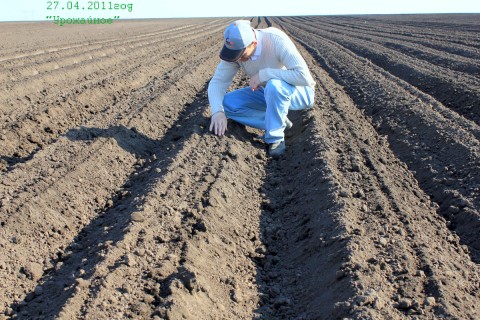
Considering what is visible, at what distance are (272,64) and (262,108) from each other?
0.90m

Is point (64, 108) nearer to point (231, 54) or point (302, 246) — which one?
point (231, 54)

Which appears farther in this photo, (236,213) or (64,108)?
(64,108)

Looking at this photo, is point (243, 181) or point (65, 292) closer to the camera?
point (65, 292)

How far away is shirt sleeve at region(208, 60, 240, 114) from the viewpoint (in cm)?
634

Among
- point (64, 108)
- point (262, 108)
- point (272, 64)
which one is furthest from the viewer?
point (64, 108)

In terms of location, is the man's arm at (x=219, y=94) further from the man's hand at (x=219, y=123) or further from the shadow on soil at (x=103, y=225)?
the shadow on soil at (x=103, y=225)

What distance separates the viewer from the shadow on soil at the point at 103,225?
3.41 m

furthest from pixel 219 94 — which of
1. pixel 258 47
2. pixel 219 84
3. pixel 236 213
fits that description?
pixel 236 213

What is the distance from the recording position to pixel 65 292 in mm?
3391

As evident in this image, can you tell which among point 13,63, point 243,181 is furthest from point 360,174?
point 13,63

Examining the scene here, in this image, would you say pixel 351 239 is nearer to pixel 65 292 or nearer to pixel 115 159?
pixel 65 292

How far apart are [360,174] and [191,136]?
204 cm

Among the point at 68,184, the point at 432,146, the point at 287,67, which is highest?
the point at 287,67

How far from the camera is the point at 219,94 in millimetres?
6375
